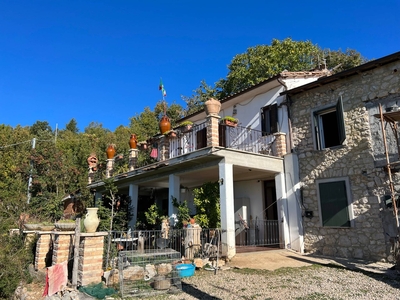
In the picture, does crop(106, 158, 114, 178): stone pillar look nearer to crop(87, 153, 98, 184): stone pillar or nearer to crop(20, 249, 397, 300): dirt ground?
crop(87, 153, 98, 184): stone pillar

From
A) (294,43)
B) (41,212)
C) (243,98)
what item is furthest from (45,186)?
(294,43)

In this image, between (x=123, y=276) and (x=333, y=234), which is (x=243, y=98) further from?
(x=123, y=276)

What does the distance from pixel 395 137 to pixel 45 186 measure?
17628 millimetres

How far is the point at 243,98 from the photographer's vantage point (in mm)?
13406

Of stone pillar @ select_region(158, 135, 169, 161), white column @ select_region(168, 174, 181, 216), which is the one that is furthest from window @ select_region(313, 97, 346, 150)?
stone pillar @ select_region(158, 135, 169, 161)

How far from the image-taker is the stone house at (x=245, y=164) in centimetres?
925

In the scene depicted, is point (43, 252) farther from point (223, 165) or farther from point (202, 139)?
point (202, 139)

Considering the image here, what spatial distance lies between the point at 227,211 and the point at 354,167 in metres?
4.32

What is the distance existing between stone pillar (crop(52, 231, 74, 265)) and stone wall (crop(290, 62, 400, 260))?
7.57m

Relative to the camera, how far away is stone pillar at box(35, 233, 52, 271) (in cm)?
778

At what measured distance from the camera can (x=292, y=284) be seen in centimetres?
616

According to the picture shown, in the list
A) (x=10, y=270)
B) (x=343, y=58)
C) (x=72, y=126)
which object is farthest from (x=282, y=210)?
(x=72, y=126)

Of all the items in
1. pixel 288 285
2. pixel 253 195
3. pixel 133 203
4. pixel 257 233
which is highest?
pixel 253 195

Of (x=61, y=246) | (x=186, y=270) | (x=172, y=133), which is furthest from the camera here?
(x=172, y=133)
